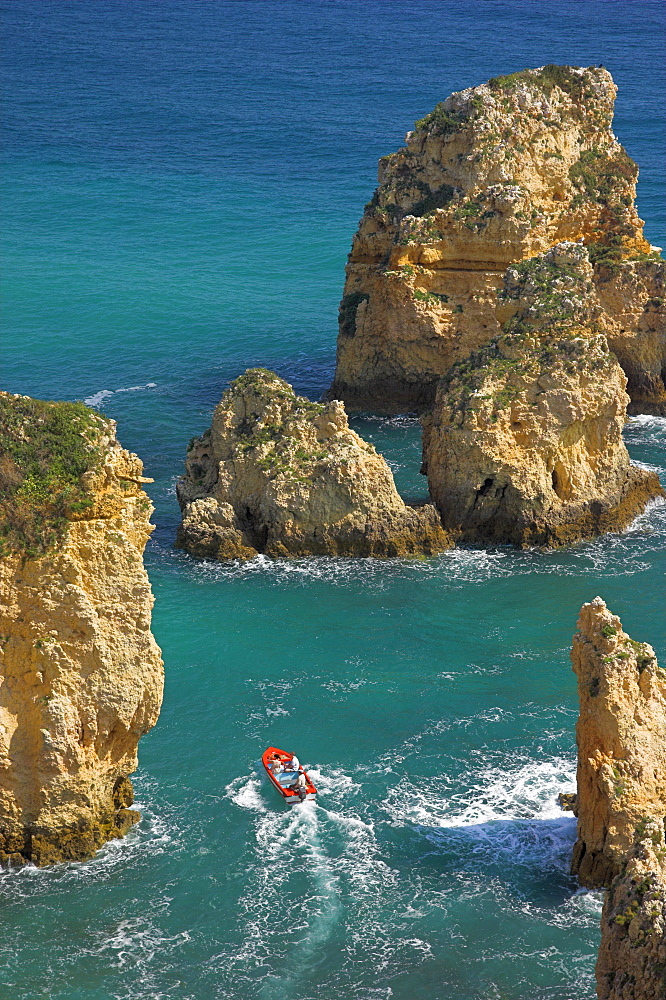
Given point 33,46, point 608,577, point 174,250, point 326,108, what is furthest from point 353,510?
point 33,46

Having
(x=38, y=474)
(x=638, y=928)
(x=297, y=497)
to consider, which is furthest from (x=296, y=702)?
(x=638, y=928)

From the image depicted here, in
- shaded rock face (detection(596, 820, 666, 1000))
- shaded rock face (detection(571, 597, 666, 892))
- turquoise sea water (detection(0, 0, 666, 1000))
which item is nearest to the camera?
shaded rock face (detection(596, 820, 666, 1000))

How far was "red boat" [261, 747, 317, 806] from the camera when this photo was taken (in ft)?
112

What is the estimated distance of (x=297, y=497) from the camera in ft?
151

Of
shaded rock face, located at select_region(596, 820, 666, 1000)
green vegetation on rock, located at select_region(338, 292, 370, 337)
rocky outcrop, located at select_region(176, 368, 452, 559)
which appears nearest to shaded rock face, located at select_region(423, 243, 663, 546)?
rocky outcrop, located at select_region(176, 368, 452, 559)

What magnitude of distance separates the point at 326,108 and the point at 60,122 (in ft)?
68.4

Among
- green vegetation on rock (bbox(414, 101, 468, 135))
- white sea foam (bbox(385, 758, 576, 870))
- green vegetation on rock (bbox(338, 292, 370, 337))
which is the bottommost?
white sea foam (bbox(385, 758, 576, 870))

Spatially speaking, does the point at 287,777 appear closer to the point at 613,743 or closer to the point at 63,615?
the point at 63,615

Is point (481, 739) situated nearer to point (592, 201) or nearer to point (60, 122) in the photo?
point (592, 201)

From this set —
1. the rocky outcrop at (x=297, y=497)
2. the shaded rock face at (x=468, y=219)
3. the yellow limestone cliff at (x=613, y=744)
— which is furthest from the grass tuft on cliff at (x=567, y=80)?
the yellow limestone cliff at (x=613, y=744)

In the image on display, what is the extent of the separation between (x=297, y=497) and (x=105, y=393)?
19534 millimetres

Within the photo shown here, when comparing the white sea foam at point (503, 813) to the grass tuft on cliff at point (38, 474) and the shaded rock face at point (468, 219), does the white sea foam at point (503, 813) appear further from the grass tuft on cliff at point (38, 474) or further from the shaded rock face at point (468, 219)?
the shaded rock face at point (468, 219)

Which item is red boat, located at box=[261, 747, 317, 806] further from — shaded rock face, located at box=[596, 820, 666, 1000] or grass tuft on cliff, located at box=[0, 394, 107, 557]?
shaded rock face, located at box=[596, 820, 666, 1000]

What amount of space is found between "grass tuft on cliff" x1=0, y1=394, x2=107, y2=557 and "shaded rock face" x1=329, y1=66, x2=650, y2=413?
28914 millimetres
